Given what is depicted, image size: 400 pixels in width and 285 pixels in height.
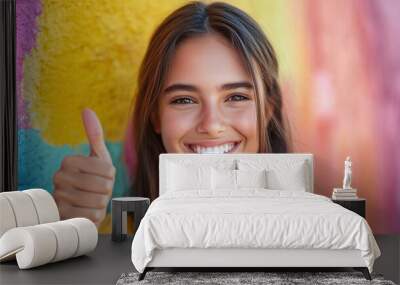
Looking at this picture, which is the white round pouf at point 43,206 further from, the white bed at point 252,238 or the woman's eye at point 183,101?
the woman's eye at point 183,101

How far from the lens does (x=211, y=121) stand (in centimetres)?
744

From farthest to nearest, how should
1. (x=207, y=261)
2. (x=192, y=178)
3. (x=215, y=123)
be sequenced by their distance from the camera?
(x=215, y=123) → (x=192, y=178) → (x=207, y=261)

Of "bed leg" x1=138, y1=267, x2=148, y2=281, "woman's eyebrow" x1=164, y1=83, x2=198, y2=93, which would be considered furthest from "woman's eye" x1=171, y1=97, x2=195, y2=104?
"bed leg" x1=138, y1=267, x2=148, y2=281

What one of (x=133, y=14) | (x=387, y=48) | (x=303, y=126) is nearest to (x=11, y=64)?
(x=133, y=14)

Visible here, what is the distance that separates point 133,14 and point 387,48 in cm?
285

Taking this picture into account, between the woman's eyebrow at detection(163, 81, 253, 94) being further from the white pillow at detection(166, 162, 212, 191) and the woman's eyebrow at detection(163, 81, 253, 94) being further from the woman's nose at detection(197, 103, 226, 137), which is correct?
the white pillow at detection(166, 162, 212, 191)

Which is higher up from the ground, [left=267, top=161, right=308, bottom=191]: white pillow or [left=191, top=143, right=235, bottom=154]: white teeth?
[left=191, top=143, right=235, bottom=154]: white teeth

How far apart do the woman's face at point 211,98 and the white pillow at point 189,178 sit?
519 millimetres

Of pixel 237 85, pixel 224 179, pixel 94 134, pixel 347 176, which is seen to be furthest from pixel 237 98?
pixel 94 134

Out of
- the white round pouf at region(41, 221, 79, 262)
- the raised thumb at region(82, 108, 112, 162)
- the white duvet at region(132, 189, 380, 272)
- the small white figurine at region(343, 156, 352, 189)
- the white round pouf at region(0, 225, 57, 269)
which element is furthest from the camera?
the raised thumb at region(82, 108, 112, 162)

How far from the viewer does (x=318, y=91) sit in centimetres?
757

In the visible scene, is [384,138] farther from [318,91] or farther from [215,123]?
[215,123]

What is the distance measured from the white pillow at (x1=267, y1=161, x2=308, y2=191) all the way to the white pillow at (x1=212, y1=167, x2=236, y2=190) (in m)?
0.39

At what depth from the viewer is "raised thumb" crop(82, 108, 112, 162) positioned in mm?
7695
